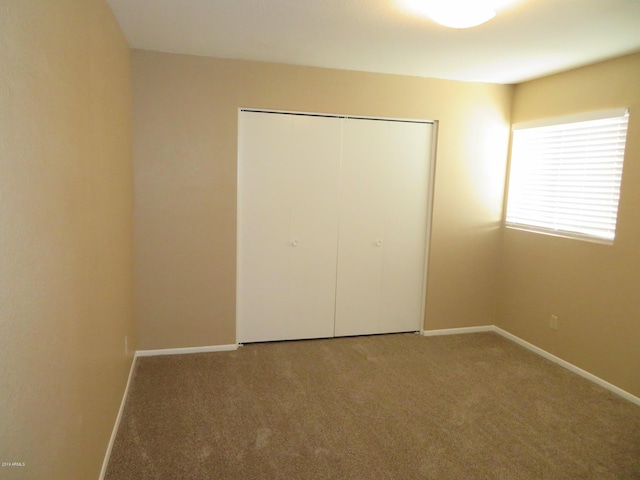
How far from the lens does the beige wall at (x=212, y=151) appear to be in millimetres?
3299

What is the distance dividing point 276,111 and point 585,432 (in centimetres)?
318

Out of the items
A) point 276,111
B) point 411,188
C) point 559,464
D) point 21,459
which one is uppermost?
point 276,111

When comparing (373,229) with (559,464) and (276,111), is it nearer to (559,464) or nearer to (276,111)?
(276,111)

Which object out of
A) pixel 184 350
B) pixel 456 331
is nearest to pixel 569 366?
Answer: pixel 456 331

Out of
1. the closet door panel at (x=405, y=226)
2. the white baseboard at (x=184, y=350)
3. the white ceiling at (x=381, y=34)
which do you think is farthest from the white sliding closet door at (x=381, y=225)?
the white baseboard at (x=184, y=350)

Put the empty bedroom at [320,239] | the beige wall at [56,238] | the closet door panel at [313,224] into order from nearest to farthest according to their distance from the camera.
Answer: the beige wall at [56,238], the empty bedroom at [320,239], the closet door panel at [313,224]

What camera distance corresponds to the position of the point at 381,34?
2.71m

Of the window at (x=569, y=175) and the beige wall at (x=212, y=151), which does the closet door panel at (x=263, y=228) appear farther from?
the window at (x=569, y=175)

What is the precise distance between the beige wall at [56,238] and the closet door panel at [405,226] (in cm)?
241

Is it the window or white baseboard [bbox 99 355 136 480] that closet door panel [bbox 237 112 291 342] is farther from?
the window

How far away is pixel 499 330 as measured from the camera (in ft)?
14.0

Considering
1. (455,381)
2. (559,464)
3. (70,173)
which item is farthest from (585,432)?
(70,173)

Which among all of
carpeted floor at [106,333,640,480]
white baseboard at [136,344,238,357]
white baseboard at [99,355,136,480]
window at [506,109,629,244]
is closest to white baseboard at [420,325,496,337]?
carpeted floor at [106,333,640,480]

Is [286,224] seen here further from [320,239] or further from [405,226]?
[405,226]
